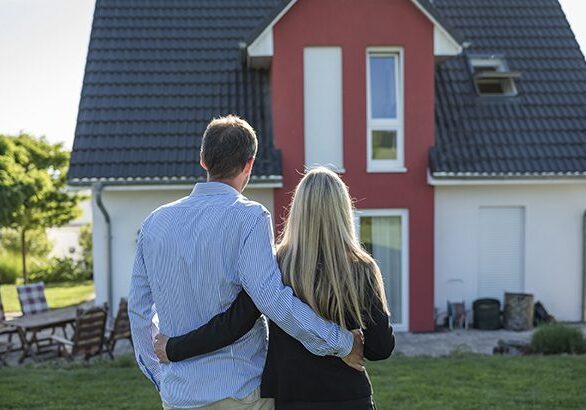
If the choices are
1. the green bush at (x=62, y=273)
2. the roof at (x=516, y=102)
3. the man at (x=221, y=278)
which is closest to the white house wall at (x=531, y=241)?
the roof at (x=516, y=102)

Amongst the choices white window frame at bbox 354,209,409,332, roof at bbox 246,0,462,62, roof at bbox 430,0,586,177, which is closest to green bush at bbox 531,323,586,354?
white window frame at bbox 354,209,409,332

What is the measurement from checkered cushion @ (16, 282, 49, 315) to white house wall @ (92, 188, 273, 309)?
1.04 m

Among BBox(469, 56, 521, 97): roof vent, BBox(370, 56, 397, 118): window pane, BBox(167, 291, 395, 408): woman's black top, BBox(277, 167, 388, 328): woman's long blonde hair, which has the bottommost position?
BBox(167, 291, 395, 408): woman's black top

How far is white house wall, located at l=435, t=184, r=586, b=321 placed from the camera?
42.9 ft

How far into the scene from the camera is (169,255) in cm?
277

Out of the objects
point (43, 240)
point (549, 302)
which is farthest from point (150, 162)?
point (43, 240)

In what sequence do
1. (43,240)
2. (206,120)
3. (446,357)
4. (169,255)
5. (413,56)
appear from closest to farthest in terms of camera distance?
(169,255) → (446,357) → (413,56) → (206,120) → (43,240)

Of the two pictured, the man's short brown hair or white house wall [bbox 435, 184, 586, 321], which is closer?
the man's short brown hair

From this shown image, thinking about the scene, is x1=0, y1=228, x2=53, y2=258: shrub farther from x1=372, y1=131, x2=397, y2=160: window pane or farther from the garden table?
x1=372, y1=131, x2=397, y2=160: window pane

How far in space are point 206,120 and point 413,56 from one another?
4.17 meters

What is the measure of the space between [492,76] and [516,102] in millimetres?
736

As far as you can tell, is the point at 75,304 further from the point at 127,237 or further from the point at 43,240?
the point at 43,240

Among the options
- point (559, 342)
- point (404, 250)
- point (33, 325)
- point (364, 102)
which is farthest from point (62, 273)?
point (559, 342)

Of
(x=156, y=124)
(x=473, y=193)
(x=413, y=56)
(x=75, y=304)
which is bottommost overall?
(x=75, y=304)
